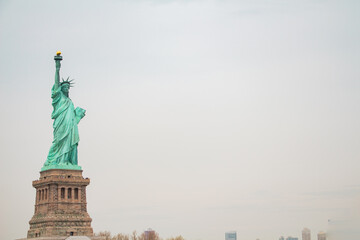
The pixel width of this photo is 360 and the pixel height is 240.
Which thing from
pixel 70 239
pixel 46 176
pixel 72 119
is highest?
pixel 72 119

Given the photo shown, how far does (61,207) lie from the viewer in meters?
77.2

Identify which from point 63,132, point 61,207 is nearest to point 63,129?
point 63,132

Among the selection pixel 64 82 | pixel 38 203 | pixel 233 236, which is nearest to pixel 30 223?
pixel 38 203

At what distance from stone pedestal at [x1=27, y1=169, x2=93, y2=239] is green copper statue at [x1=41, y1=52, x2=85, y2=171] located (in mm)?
1010

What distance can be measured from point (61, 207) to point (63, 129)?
7307mm

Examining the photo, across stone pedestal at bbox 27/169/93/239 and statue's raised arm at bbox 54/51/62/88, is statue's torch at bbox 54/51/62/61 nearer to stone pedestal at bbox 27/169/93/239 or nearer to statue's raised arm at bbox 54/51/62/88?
statue's raised arm at bbox 54/51/62/88

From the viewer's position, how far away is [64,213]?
77.1 m

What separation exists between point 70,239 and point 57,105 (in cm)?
1297

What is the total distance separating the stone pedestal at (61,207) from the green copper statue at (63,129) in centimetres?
101

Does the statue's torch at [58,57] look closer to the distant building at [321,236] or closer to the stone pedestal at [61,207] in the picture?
the stone pedestal at [61,207]

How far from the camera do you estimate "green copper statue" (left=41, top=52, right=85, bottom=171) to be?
78.4 meters

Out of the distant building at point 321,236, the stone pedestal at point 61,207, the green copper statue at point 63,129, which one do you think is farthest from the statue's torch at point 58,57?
the distant building at point 321,236

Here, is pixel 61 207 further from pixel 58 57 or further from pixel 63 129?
pixel 58 57

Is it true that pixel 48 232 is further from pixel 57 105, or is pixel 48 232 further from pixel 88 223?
pixel 57 105
